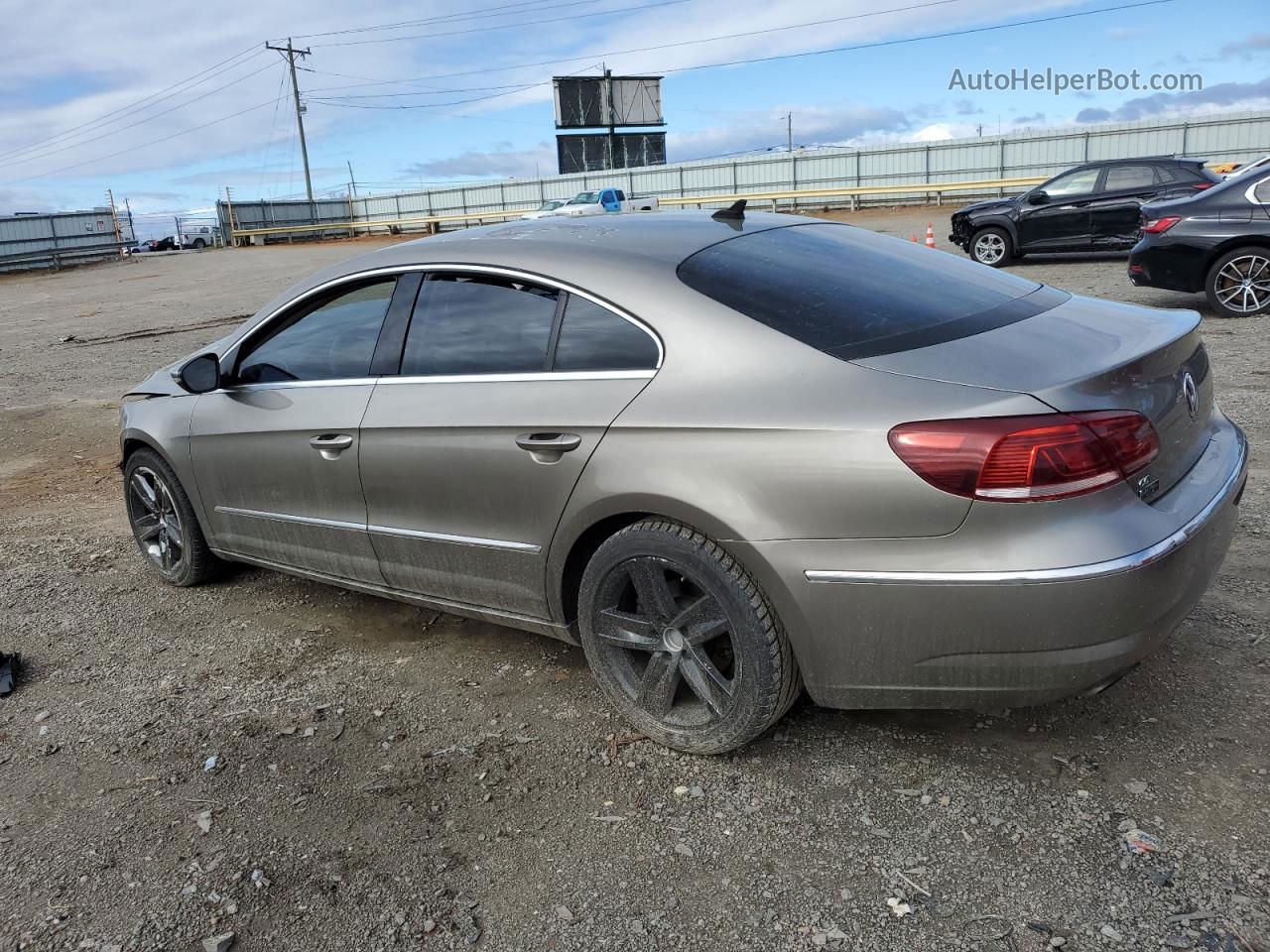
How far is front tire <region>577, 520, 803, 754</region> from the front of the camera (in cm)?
284

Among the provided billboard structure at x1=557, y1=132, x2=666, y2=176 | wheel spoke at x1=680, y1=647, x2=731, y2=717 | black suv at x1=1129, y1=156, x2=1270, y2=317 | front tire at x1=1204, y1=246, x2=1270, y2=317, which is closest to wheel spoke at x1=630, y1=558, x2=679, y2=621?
wheel spoke at x1=680, y1=647, x2=731, y2=717

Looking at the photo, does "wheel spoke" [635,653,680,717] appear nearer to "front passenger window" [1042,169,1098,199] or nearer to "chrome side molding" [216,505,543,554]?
"chrome side molding" [216,505,543,554]

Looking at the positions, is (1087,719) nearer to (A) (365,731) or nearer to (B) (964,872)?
(B) (964,872)

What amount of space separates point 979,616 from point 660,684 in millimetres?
1034

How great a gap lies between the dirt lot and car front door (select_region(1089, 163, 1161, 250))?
41.9ft

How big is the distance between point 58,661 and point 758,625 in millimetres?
3077

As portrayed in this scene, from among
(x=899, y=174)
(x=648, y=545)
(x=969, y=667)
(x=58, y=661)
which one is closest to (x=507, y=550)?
(x=648, y=545)

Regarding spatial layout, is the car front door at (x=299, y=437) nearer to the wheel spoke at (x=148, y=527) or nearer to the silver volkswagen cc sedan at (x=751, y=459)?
the silver volkswagen cc sedan at (x=751, y=459)

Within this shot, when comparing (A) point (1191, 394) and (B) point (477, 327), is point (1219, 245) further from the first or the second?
(B) point (477, 327)

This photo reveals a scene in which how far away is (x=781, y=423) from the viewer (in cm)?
271

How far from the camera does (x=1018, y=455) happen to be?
2459mm

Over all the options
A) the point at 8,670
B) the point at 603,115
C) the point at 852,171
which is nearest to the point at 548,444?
the point at 8,670

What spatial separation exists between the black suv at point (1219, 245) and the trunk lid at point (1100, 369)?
825 centimetres

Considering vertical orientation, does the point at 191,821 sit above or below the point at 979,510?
below
